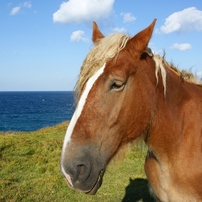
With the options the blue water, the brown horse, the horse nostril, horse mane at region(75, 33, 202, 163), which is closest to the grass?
the blue water

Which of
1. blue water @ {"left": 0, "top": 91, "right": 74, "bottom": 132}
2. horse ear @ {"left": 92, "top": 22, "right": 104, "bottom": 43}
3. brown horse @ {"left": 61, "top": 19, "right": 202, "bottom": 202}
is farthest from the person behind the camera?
blue water @ {"left": 0, "top": 91, "right": 74, "bottom": 132}

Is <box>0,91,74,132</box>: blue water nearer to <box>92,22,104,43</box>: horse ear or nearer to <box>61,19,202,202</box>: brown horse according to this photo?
<box>92,22,104,43</box>: horse ear

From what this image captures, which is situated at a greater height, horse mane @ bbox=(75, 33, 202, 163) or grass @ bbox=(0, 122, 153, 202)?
horse mane @ bbox=(75, 33, 202, 163)

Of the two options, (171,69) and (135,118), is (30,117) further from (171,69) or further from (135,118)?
(135,118)

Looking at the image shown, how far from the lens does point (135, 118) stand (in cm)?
286

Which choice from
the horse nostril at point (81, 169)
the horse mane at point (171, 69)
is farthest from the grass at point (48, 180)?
the horse nostril at point (81, 169)

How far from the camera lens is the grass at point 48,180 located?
7.36m

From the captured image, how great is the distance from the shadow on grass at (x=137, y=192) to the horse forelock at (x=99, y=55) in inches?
210

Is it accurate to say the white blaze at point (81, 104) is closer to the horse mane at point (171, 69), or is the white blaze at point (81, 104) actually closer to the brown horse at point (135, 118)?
the brown horse at point (135, 118)

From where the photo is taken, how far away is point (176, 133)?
3.22 m

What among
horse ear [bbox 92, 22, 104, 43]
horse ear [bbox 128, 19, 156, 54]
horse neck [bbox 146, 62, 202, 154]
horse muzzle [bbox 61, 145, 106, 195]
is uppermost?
horse ear [bbox 92, 22, 104, 43]

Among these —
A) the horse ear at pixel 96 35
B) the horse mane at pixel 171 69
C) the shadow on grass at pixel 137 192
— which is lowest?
the shadow on grass at pixel 137 192

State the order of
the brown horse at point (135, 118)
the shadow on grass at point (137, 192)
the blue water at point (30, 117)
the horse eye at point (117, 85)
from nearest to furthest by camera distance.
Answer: the brown horse at point (135, 118)
the horse eye at point (117, 85)
the shadow on grass at point (137, 192)
the blue water at point (30, 117)

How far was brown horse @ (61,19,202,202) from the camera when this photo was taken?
2.54m
